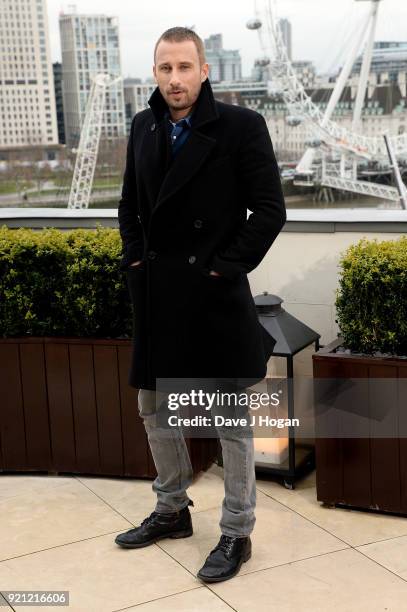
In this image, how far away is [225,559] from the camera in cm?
234

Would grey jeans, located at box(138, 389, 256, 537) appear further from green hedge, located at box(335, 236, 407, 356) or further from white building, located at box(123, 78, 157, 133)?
white building, located at box(123, 78, 157, 133)

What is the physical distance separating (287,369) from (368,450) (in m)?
0.42

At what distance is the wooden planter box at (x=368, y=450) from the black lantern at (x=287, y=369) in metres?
0.18

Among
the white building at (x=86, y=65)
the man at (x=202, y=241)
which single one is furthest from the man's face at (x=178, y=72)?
the white building at (x=86, y=65)

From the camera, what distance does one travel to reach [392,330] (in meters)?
2.66

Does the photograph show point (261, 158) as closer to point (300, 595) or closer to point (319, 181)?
point (300, 595)

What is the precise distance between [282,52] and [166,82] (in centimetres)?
178

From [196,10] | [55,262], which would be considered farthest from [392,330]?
[196,10]

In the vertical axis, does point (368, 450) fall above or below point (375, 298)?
below

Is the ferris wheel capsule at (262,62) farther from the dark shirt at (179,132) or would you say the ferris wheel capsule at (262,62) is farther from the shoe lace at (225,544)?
the shoe lace at (225,544)

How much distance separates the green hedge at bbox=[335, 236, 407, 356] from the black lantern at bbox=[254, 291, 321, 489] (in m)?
0.25

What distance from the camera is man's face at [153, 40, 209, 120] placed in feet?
7.24

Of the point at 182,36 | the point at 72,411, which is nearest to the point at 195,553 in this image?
the point at 72,411

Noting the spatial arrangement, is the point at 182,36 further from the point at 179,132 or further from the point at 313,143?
the point at 313,143
